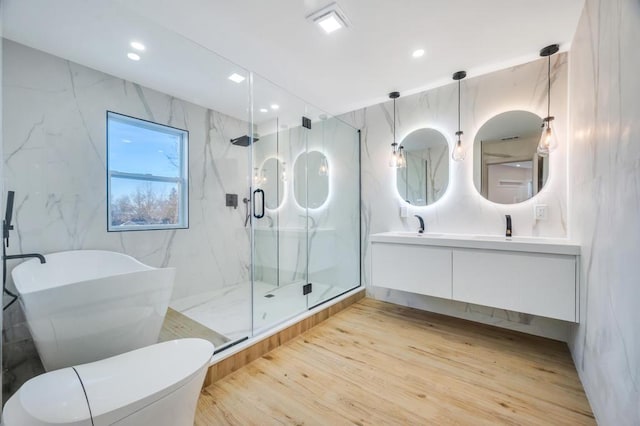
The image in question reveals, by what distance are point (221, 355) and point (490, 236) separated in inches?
99.9

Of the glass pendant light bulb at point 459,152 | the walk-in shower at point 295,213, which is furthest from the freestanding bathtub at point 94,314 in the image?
the glass pendant light bulb at point 459,152

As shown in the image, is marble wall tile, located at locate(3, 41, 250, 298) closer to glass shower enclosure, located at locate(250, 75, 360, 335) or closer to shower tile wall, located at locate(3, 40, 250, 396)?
shower tile wall, located at locate(3, 40, 250, 396)

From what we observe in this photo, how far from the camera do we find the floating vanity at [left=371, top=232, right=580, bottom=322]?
5.95 ft

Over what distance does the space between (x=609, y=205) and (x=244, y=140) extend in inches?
118

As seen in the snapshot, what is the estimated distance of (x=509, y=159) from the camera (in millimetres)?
2424

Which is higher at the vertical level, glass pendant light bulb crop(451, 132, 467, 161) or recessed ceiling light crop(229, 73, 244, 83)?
recessed ceiling light crop(229, 73, 244, 83)

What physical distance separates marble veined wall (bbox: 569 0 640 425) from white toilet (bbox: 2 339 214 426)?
1.76m

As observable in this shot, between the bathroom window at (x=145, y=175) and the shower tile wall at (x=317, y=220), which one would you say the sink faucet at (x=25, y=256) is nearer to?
the bathroom window at (x=145, y=175)

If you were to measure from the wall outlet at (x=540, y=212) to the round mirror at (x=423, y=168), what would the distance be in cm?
78

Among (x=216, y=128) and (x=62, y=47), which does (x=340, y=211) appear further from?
(x=62, y=47)

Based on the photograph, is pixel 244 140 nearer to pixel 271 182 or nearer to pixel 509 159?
pixel 271 182

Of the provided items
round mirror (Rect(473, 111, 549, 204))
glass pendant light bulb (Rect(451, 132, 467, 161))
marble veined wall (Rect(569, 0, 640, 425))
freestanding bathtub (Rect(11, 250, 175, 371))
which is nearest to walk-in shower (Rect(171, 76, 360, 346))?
freestanding bathtub (Rect(11, 250, 175, 371))

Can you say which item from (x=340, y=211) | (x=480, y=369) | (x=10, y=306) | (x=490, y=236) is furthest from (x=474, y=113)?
(x=10, y=306)

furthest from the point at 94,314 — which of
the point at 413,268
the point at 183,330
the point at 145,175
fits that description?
the point at 413,268
